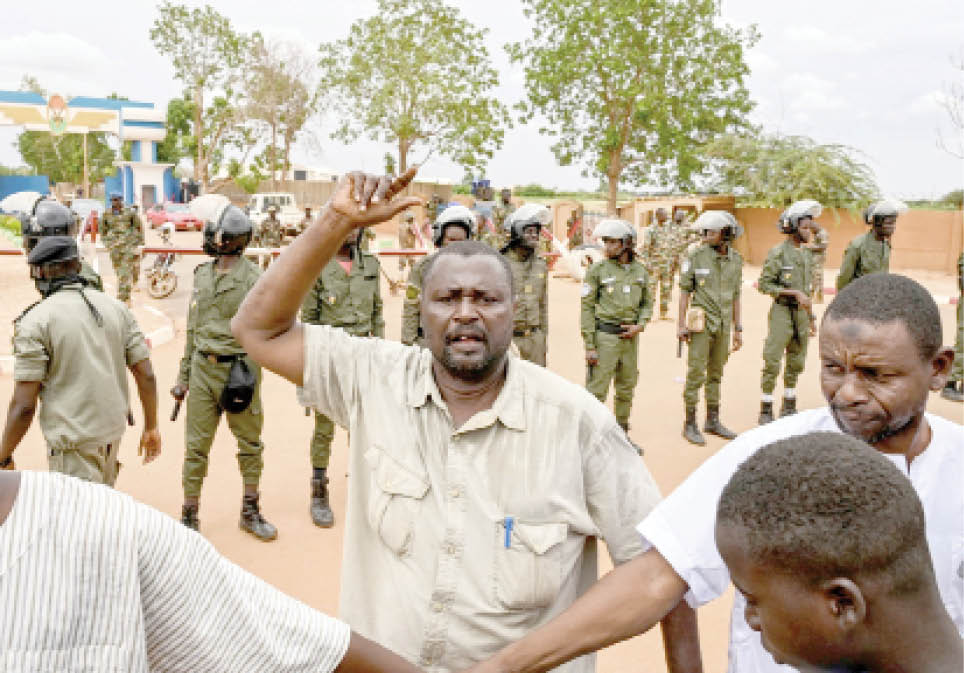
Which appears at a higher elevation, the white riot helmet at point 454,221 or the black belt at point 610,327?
the white riot helmet at point 454,221

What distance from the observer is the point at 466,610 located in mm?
1819

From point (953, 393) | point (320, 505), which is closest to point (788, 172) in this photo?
point (953, 393)

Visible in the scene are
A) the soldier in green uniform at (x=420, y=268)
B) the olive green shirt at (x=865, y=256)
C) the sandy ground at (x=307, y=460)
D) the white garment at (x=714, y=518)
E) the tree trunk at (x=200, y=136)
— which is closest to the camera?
the white garment at (x=714, y=518)

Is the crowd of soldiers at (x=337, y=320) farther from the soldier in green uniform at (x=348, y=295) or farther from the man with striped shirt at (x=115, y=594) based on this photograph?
the man with striped shirt at (x=115, y=594)

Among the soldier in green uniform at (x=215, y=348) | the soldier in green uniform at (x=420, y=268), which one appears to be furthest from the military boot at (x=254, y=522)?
the soldier in green uniform at (x=420, y=268)

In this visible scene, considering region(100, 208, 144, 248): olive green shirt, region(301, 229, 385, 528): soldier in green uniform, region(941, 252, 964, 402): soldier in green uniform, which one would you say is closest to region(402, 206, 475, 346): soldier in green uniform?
region(301, 229, 385, 528): soldier in green uniform

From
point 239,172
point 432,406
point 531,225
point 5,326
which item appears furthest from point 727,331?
point 239,172

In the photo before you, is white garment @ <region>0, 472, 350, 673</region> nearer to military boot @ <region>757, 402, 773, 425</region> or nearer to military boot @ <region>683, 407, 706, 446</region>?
military boot @ <region>683, 407, 706, 446</region>

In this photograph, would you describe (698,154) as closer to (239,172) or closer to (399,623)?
(239,172)

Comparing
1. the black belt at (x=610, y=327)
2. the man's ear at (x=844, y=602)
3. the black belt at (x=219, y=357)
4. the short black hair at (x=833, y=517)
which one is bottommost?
the black belt at (x=219, y=357)

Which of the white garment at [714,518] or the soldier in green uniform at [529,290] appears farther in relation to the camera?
the soldier in green uniform at [529,290]

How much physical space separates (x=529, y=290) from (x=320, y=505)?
8.38 feet

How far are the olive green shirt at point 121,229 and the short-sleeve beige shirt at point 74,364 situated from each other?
9865mm

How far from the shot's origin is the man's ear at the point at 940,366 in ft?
6.02
